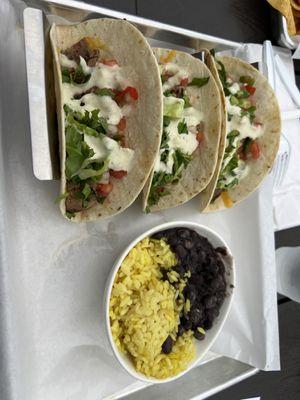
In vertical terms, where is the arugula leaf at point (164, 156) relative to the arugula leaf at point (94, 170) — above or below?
above

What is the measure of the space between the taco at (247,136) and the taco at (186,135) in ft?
0.39

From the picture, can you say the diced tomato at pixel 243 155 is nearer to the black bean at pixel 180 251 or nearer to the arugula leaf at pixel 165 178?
the arugula leaf at pixel 165 178

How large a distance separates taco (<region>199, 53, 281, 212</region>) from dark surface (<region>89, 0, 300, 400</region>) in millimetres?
222

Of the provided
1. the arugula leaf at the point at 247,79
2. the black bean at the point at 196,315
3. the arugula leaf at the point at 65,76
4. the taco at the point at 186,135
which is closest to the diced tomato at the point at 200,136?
the taco at the point at 186,135

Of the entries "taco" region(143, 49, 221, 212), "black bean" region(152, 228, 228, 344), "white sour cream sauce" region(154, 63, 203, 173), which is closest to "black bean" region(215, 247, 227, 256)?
"black bean" region(152, 228, 228, 344)

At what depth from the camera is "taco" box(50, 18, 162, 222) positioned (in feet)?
3.86

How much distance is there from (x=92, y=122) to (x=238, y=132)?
0.55 m

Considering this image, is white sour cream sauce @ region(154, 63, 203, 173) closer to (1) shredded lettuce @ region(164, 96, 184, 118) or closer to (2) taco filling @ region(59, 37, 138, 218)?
(1) shredded lettuce @ region(164, 96, 184, 118)

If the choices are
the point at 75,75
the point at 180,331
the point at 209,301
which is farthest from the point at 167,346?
the point at 75,75

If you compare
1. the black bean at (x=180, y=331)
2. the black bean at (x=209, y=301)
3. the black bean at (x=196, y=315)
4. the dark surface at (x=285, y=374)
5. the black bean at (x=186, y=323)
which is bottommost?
the dark surface at (x=285, y=374)

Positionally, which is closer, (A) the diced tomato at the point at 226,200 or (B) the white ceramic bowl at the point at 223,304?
(B) the white ceramic bowl at the point at 223,304

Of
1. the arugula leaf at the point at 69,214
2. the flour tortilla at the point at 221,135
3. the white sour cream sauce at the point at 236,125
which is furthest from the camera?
the white sour cream sauce at the point at 236,125

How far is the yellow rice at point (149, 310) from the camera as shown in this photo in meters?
1.29

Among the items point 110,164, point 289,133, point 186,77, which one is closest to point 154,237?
point 110,164
